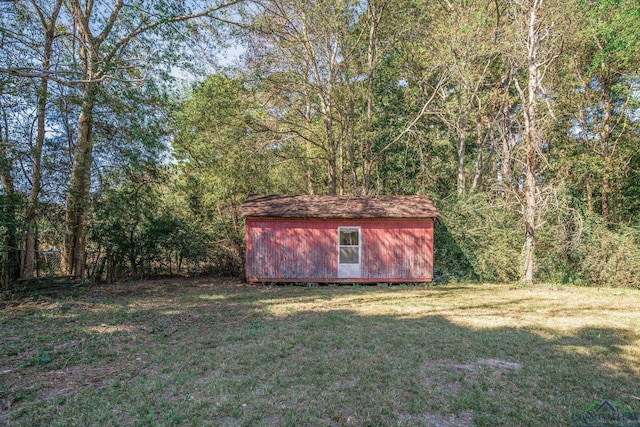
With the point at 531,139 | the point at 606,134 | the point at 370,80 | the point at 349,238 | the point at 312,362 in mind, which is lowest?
the point at 312,362

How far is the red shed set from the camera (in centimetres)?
1103

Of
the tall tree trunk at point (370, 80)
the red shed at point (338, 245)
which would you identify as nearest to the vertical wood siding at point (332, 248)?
the red shed at point (338, 245)

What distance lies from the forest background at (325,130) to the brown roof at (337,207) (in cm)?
189

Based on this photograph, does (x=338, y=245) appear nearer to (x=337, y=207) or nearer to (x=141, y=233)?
(x=337, y=207)

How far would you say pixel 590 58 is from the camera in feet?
50.8

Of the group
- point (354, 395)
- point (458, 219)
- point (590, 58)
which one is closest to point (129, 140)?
point (354, 395)

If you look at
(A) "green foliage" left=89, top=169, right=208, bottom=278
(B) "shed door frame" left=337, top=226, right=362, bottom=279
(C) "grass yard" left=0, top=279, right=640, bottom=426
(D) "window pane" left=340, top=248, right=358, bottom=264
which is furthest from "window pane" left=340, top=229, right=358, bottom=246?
(A) "green foliage" left=89, top=169, right=208, bottom=278

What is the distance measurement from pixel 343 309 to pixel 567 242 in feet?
30.7

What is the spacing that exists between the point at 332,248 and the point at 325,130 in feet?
25.4

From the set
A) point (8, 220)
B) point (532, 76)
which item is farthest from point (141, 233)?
point (532, 76)

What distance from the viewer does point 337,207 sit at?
1166cm

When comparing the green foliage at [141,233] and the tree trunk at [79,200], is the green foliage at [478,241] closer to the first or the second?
the green foliage at [141,233]

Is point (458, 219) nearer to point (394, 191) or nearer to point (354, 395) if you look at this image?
point (394, 191)

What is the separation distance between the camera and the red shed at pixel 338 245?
36.2 feet
